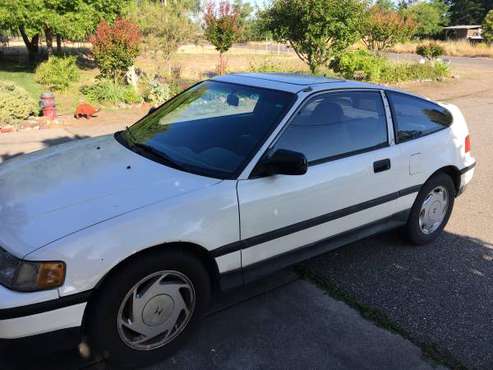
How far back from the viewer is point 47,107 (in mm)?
9203

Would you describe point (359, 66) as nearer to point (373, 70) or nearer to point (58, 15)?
point (373, 70)

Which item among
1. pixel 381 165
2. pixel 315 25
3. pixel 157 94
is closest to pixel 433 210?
pixel 381 165

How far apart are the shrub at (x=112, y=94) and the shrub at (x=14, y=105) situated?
82.2 inches

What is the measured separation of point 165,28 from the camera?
1569cm

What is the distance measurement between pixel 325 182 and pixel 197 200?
1.01m

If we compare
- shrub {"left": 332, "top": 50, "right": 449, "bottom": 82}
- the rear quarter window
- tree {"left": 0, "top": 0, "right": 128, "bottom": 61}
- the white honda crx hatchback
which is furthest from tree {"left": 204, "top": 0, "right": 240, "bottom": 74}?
the white honda crx hatchback

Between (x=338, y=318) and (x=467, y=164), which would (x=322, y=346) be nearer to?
(x=338, y=318)

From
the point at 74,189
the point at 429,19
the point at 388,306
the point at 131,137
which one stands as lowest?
the point at 388,306

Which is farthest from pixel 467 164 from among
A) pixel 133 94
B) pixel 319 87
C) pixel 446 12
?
pixel 446 12

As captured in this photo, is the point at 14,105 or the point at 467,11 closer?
the point at 14,105

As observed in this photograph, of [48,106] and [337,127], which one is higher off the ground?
[337,127]

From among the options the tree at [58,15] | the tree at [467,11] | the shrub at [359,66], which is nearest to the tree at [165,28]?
the tree at [58,15]

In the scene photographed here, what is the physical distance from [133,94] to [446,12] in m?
75.6

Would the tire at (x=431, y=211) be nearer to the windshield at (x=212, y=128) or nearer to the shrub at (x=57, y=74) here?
the windshield at (x=212, y=128)
